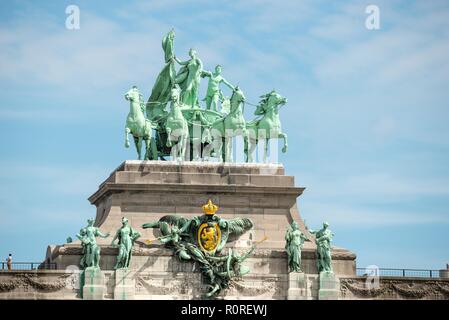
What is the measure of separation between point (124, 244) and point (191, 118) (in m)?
8.65

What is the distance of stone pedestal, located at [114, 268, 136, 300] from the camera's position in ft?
331

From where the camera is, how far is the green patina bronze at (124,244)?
101125 millimetres

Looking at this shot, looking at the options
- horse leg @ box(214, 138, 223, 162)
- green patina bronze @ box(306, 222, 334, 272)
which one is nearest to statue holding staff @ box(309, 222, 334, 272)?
green patina bronze @ box(306, 222, 334, 272)

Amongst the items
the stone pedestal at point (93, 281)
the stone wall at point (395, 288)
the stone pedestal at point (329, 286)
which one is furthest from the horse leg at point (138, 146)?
the stone wall at point (395, 288)

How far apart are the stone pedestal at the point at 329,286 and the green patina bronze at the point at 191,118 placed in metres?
6.55

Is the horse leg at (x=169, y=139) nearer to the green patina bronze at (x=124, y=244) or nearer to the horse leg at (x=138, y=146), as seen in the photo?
the horse leg at (x=138, y=146)

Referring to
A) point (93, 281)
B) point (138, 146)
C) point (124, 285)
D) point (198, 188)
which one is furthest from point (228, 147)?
point (93, 281)

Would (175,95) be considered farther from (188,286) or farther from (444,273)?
(444,273)

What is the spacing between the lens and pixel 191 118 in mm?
107188

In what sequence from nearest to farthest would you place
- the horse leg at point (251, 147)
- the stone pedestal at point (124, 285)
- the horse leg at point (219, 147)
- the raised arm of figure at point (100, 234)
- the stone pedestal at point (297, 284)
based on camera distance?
the stone pedestal at point (124, 285), the raised arm of figure at point (100, 234), the stone pedestal at point (297, 284), the horse leg at point (251, 147), the horse leg at point (219, 147)

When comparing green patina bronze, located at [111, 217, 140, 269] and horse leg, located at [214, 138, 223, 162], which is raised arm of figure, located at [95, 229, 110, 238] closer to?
green patina bronze, located at [111, 217, 140, 269]
